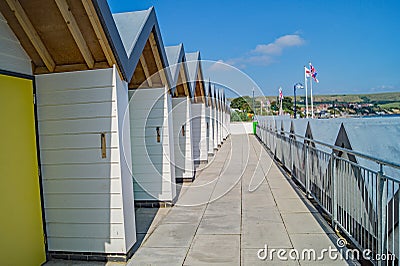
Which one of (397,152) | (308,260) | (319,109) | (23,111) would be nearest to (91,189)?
(23,111)

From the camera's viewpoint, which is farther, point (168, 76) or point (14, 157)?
point (168, 76)

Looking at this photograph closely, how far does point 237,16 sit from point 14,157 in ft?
31.1

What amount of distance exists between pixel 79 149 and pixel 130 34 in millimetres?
1560

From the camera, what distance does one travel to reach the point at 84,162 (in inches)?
134

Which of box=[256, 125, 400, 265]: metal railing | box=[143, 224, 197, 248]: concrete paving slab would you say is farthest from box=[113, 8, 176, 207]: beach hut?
box=[256, 125, 400, 265]: metal railing

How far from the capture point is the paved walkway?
11.0ft

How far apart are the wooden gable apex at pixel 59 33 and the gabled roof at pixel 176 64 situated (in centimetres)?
239

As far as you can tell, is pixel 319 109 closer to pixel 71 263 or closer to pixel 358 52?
pixel 358 52

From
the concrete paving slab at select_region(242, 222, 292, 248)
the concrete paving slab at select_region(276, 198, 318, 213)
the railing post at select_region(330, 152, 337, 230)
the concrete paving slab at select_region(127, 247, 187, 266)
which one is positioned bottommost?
the concrete paving slab at select_region(127, 247, 187, 266)

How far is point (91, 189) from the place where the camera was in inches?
133

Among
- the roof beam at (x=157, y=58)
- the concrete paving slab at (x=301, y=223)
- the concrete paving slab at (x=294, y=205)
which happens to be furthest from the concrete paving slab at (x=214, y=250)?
the roof beam at (x=157, y=58)

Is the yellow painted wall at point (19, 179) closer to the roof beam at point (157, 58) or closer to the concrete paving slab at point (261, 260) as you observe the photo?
the roof beam at point (157, 58)

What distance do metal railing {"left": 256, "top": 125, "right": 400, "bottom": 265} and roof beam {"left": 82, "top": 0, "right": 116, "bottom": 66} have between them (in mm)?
2667

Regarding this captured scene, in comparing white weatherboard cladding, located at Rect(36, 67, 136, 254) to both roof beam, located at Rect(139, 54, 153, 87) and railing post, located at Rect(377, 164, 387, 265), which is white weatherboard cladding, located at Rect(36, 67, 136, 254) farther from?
railing post, located at Rect(377, 164, 387, 265)
